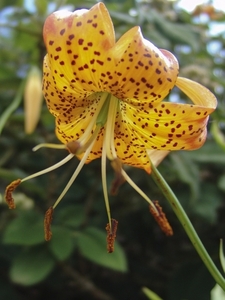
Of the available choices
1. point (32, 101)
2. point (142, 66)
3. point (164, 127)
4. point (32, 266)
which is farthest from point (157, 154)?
point (32, 266)

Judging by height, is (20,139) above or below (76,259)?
above

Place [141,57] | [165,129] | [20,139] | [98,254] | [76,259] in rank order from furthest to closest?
1. [76,259]
2. [20,139]
3. [98,254]
4. [165,129]
5. [141,57]

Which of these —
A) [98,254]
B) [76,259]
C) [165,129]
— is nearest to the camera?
[165,129]

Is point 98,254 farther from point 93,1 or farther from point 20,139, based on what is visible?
point 93,1

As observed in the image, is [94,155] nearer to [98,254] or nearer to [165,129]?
[165,129]

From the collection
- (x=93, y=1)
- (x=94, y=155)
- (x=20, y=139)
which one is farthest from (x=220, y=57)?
(x=94, y=155)

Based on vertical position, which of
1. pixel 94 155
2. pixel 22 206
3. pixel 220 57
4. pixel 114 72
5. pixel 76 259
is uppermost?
pixel 114 72

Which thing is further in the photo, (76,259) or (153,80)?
(76,259)
